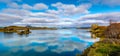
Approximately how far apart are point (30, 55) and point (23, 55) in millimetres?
1522

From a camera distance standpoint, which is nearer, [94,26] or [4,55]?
[4,55]

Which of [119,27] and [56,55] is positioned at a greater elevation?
[119,27]

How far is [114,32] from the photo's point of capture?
50531 mm

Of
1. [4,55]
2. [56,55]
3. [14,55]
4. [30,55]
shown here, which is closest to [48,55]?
[56,55]

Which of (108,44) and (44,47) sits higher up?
(108,44)

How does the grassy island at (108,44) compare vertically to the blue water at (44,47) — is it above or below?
above

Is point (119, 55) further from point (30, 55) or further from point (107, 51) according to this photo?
point (30, 55)

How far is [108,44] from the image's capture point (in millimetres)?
25672

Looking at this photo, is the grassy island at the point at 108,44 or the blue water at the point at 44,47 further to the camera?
the blue water at the point at 44,47

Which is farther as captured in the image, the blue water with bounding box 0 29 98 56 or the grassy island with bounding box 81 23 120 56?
the blue water with bounding box 0 29 98 56

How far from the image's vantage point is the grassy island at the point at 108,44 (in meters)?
21.3

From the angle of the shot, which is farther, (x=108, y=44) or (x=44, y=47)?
(x=44, y=47)

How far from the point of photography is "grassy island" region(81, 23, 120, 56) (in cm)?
2134

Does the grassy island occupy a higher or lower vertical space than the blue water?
higher
